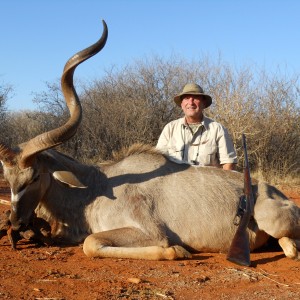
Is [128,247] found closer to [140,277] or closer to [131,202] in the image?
[131,202]

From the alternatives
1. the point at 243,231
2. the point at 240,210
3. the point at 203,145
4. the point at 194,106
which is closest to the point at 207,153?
the point at 203,145

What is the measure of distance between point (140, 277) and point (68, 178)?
1679 millimetres

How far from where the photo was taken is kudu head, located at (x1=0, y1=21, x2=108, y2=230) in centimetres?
531

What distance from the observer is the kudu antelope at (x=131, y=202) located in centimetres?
528

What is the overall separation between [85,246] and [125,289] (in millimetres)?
1244

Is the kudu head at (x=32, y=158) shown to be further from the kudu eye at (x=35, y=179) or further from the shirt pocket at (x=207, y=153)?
the shirt pocket at (x=207, y=153)

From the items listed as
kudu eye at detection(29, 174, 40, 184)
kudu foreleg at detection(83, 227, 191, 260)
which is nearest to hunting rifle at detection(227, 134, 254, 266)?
kudu foreleg at detection(83, 227, 191, 260)

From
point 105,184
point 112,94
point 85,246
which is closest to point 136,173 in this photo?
point 105,184

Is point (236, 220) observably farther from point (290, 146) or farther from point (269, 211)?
point (290, 146)

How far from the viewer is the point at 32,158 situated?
5340mm

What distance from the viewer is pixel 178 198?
18.6 feet

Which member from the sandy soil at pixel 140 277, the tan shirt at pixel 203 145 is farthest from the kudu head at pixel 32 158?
the tan shirt at pixel 203 145

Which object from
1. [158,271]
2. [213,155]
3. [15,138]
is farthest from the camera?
[15,138]

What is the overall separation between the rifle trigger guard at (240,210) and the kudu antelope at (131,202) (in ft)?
0.37
